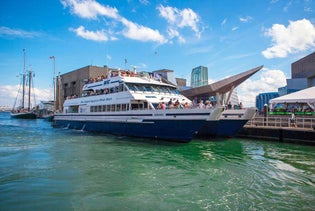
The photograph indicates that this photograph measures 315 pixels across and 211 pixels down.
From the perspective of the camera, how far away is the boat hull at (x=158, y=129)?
15.4 m

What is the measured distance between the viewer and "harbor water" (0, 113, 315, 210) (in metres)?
6.44

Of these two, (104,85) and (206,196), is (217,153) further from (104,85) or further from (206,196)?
(104,85)

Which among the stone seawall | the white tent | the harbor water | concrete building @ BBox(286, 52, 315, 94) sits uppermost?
concrete building @ BBox(286, 52, 315, 94)

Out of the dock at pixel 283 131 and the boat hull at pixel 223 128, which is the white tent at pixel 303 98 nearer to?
the dock at pixel 283 131

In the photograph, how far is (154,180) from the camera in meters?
8.38

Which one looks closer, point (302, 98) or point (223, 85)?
point (302, 98)

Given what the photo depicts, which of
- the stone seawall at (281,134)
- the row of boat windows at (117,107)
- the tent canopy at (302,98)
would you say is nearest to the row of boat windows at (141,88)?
the row of boat windows at (117,107)

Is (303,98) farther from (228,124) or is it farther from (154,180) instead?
(154,180)

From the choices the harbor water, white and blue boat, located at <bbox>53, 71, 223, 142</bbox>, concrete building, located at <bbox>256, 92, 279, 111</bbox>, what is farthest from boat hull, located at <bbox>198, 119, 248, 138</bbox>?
concrete building, located at <bbox>256, 92, 279, 111</bbox>

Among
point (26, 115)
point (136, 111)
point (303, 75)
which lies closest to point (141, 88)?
point (136, 111)

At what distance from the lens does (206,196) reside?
7.00 m

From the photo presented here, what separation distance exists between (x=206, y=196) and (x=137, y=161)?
15.9 ft

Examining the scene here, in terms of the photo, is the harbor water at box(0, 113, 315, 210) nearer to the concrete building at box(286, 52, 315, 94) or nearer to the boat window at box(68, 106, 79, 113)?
the boat window at box(68, 106, 79, 113)

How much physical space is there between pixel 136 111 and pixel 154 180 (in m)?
10.3
